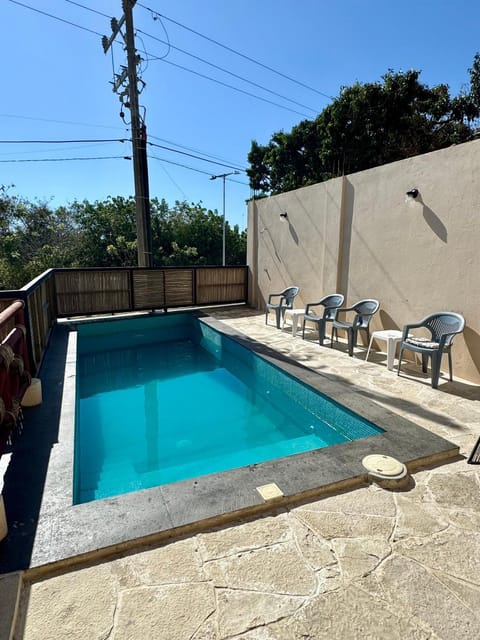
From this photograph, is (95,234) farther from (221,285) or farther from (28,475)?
(28,475)

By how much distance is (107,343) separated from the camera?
8.61m

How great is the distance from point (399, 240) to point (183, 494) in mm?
5321

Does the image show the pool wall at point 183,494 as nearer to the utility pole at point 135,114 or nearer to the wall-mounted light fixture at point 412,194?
the wall-mounted light fixture at point 412,194

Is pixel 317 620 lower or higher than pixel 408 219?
lower

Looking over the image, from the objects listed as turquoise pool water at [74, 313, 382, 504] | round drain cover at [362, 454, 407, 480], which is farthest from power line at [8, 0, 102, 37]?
round drain cover at [362, 454, 407, 480]

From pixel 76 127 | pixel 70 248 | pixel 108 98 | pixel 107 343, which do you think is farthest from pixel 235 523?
pixel 70 248

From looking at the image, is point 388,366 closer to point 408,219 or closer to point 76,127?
point 408,219

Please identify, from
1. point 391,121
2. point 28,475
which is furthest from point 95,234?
point 28,475

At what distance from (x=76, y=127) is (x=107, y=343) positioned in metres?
10.9

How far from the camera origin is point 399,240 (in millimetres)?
5922

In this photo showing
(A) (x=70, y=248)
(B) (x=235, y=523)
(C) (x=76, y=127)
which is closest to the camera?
(B) (x=235, y=523)

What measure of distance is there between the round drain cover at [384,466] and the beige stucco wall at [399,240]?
2.85 meters

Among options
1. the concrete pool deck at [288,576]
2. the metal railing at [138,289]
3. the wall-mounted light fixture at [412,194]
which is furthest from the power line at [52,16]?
the concrete pool deck at [288,576]

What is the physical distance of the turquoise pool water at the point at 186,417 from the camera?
12.4ft
